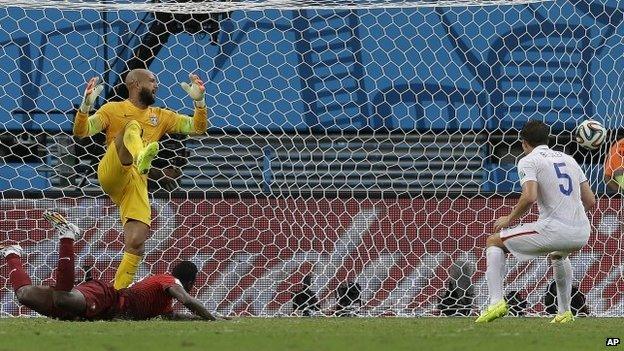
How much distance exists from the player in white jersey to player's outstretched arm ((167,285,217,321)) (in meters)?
1.68

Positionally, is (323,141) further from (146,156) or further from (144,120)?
(146,156)

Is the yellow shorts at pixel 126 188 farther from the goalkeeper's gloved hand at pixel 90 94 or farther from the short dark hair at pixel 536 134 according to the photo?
the short dark hair at pixel 536 134

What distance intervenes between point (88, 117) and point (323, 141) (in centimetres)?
266

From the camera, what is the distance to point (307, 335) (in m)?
6.75

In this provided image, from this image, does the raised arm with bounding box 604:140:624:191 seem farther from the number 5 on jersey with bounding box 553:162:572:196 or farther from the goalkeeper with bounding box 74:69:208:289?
the goalkeeper with bounding box 74:69:208:289

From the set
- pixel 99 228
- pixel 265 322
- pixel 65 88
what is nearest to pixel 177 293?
pixel 265 322

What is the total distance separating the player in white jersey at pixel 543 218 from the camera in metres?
7.96

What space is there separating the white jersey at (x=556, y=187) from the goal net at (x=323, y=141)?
7.10 feet

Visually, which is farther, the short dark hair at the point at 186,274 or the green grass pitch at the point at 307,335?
the short dark hair at the point at 186,274

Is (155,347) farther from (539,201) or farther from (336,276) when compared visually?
(336,276)

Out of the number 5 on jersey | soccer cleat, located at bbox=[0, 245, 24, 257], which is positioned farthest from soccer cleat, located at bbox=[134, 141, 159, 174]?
the number 5 on jersey

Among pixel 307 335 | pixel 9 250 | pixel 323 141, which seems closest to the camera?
pixel 307 335

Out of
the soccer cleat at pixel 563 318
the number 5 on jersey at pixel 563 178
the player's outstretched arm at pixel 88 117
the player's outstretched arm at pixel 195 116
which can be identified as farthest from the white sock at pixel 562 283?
the player's outstretched arm at pixel 88 117

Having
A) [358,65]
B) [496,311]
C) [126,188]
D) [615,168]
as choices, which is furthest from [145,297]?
[358,65]
